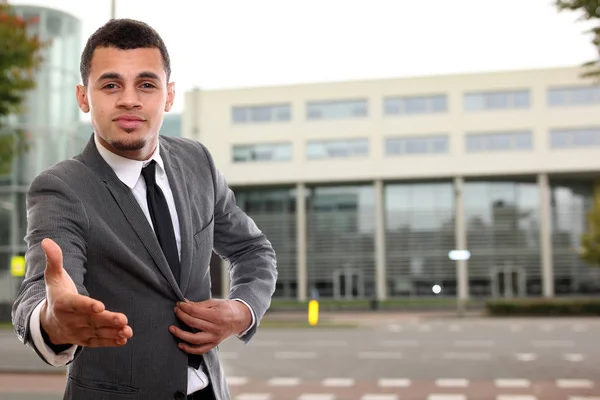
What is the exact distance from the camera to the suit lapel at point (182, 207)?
1619 mm

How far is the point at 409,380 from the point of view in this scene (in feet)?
37.4

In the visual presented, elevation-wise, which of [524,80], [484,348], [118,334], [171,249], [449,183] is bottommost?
[484,348]

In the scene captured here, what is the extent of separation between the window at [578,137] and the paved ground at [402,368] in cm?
2485

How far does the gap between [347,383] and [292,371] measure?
186cm

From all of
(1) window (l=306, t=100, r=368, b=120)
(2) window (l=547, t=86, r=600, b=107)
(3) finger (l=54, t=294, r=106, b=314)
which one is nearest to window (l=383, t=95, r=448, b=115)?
(1) window (l=306, t=100, r=368, b=120)

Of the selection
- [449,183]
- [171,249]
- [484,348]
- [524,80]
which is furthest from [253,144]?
[171,249]

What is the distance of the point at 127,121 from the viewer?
5.06 ft

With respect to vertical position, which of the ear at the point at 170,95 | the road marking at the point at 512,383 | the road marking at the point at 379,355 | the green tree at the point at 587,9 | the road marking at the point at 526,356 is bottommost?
the road marking at the point at 379,355

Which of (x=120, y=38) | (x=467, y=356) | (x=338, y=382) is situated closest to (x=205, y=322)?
(x=120, y=38)

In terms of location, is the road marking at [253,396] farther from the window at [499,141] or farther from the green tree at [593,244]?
the window at [499,141]

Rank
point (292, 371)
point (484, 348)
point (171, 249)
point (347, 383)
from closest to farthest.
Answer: point (171, 249) < point (347, 383) < point (292, 371) < point (484, 348)

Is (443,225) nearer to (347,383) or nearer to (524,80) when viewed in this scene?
(524,80)

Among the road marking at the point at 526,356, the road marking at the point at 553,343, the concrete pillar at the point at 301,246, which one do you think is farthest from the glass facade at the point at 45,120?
the concrete pillar at the point at 301,246

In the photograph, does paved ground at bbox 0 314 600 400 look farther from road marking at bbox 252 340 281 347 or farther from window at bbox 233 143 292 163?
window at bbox 233 143 292 163
